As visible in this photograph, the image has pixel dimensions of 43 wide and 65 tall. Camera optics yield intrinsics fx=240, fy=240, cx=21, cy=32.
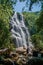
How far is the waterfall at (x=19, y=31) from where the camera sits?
3444cm

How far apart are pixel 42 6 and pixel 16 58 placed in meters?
14.2

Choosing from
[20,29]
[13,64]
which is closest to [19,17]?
[20,29]

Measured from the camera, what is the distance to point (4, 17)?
19172 mm

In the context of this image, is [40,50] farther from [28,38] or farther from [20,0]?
[20,0]

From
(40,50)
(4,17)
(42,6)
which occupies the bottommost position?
(40,50)

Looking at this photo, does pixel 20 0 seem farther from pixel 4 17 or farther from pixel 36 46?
pixel 36 46

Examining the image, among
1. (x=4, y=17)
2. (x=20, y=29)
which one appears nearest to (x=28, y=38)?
(x=20, y=29)

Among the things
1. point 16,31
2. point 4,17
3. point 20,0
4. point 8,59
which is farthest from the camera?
point 16,31

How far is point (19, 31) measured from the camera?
36531mm

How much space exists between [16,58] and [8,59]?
70.9 inches

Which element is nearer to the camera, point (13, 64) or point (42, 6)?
point (42, 6)

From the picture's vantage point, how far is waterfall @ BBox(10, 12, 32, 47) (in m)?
34.4

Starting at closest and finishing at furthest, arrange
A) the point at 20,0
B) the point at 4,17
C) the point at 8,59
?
the point at 20,0, the point at 4,17, the point at 8,59

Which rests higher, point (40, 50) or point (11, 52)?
point (11, 52)
